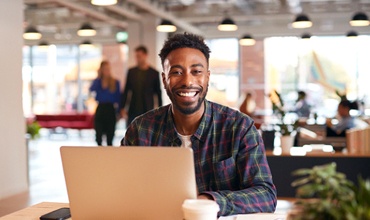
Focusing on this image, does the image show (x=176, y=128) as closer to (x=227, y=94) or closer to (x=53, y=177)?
(x=53, y=177)

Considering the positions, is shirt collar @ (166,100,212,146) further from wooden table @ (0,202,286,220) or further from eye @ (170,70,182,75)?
wooden table @ (0,202,286,220)

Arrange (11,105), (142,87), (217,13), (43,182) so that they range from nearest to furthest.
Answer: (11,105)
(43,182)
(142,87)
(217,13)

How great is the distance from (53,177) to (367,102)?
1043cm

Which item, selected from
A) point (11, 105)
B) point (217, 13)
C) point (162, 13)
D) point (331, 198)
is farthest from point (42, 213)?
point (217, 13)

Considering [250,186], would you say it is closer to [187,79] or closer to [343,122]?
[187,79]

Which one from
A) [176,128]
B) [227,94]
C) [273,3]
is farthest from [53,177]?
[227,94]

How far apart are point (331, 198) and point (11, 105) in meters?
6.70

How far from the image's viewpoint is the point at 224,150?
2479 mm

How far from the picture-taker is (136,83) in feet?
29.4

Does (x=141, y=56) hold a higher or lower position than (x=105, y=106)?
higher

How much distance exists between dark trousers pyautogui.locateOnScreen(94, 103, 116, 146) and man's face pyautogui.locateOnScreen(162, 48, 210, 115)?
21.6 ft

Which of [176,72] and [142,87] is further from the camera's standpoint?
[142,87]

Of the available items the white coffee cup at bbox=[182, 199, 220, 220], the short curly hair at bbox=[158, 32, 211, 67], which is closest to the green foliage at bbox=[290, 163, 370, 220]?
the white coffee cup at bbox=[182, 199, 220, 220]

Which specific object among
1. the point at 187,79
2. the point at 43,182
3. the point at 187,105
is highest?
the point at 187,79
